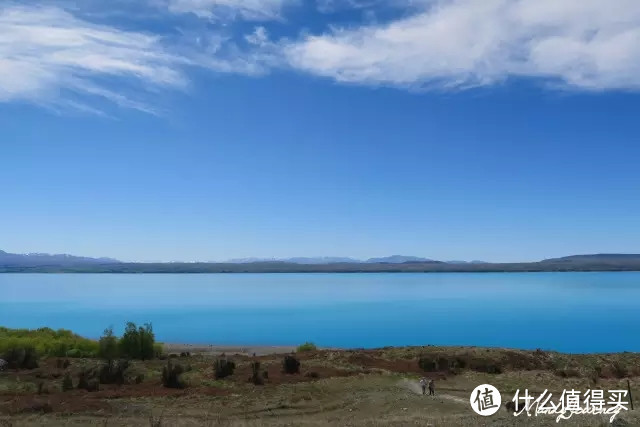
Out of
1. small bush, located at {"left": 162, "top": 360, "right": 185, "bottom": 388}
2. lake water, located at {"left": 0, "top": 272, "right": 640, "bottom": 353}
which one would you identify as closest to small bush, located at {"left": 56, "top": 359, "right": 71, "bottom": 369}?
small bush, located at {"left": 162, "top": 360, "right": 185, "bottom": 388}

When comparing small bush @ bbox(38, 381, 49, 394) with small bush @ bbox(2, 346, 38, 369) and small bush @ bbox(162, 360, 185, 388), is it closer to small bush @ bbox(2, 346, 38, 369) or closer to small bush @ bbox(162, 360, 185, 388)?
small bush @ bbox(162, 360, 185, 388)

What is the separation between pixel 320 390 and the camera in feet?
71.6

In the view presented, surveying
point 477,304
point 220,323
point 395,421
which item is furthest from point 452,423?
point 477,304

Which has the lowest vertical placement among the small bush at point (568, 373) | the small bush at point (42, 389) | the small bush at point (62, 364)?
the small bush at point (568, 373)

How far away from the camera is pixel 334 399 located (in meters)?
20.7

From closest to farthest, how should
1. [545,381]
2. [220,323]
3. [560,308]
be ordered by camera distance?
1. [545,381]
2. [220,323]
3. [560,308]

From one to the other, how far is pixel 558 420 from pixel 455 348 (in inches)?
850

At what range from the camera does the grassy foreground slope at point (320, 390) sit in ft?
55.5

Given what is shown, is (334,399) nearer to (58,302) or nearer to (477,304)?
(477,304)

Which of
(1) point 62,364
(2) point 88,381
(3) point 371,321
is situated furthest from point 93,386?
(3) point 371,321

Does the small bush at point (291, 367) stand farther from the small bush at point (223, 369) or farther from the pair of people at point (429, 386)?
the pair of people at point (429, 386)

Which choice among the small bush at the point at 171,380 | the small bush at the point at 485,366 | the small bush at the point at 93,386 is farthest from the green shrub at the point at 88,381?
the small bush at the point at 485,366

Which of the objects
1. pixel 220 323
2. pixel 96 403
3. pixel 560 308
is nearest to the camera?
pixel 96 403

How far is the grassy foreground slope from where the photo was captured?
16922mm
